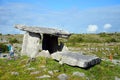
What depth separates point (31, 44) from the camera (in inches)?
1152

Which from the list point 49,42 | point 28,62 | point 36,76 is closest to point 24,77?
point 36,76

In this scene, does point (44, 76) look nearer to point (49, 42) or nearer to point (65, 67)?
point (65, 67)

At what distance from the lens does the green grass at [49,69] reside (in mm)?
21547

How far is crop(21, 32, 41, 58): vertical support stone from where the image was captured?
28891 millimetres

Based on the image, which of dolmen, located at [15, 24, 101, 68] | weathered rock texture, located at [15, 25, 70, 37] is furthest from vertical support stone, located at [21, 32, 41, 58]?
weathered rock texture, located at [15, 25, 70, 37]

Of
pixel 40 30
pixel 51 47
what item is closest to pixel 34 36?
pixel 40 30

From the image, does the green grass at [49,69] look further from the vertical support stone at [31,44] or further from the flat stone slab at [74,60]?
the vertical support stone at [31,44]

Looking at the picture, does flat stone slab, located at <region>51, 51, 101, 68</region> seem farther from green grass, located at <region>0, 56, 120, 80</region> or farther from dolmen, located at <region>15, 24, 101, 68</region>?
green grass, located at <region>0, 56, 120, 80</region>

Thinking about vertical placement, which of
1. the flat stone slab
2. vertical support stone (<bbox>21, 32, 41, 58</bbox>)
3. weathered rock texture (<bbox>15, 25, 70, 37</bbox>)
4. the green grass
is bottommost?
the green grass

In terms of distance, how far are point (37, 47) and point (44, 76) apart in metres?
7.83

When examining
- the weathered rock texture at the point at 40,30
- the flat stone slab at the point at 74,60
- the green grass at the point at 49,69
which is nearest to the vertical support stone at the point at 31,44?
the weathered rock texture at the point at 40,30

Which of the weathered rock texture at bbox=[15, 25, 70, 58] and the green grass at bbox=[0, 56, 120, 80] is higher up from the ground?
the weathered rock texture at bbox=[15, 25, 70, 58]

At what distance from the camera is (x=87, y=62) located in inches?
914

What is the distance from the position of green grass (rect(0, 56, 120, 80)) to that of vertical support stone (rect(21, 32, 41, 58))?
3591 mm
